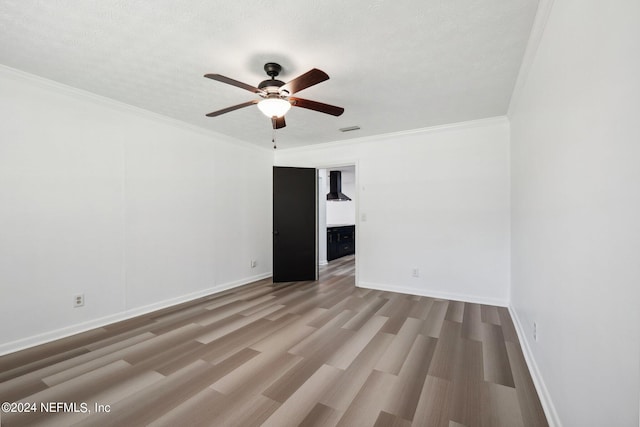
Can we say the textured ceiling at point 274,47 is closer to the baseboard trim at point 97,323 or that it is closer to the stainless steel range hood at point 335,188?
the baseboard trim at point 97,323

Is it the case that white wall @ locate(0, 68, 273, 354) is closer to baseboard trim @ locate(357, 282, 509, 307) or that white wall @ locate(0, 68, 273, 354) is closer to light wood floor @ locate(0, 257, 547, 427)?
light wood floor @ locate(0, 257, 547, 427)

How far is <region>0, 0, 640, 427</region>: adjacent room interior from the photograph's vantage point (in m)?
1.20

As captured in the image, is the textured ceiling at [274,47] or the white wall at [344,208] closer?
the textured ceiling at [274,47]

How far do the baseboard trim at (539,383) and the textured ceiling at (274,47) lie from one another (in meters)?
2.42

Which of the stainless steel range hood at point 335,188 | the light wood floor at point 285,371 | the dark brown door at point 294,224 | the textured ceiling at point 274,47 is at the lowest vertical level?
the light wood floor at point 285,371

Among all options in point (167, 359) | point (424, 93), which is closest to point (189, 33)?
point (424, 93)

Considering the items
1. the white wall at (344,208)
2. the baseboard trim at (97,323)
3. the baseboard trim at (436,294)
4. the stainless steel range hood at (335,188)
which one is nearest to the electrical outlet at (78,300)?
the baseboard trim at (97,323)

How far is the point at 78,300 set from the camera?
284cm

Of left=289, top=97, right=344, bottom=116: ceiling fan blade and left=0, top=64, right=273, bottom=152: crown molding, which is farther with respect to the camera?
left=0, top=64, right=273, bottom=152: crown molding

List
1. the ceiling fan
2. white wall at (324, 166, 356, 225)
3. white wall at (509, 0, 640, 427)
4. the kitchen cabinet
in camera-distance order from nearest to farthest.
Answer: white wall at (509, 0, 640, 427) → the ceiling fan → the kitchen cabinet → white wall at (324, 166, 356, 225)

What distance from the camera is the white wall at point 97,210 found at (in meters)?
2.47

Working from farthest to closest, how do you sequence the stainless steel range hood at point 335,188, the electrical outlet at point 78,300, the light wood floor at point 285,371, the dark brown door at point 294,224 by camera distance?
the stainless steel range hood at point 335,188 < the dark brown door at point 294,224 < the electrical outlet at point 78,300 < the light wood floor at point 285,371

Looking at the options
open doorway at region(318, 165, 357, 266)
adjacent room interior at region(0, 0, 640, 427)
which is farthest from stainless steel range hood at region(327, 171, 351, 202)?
adjacent room interior at region(0, 0, 640, 427)

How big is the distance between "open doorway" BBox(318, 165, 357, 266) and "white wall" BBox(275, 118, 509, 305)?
6.05 feet
